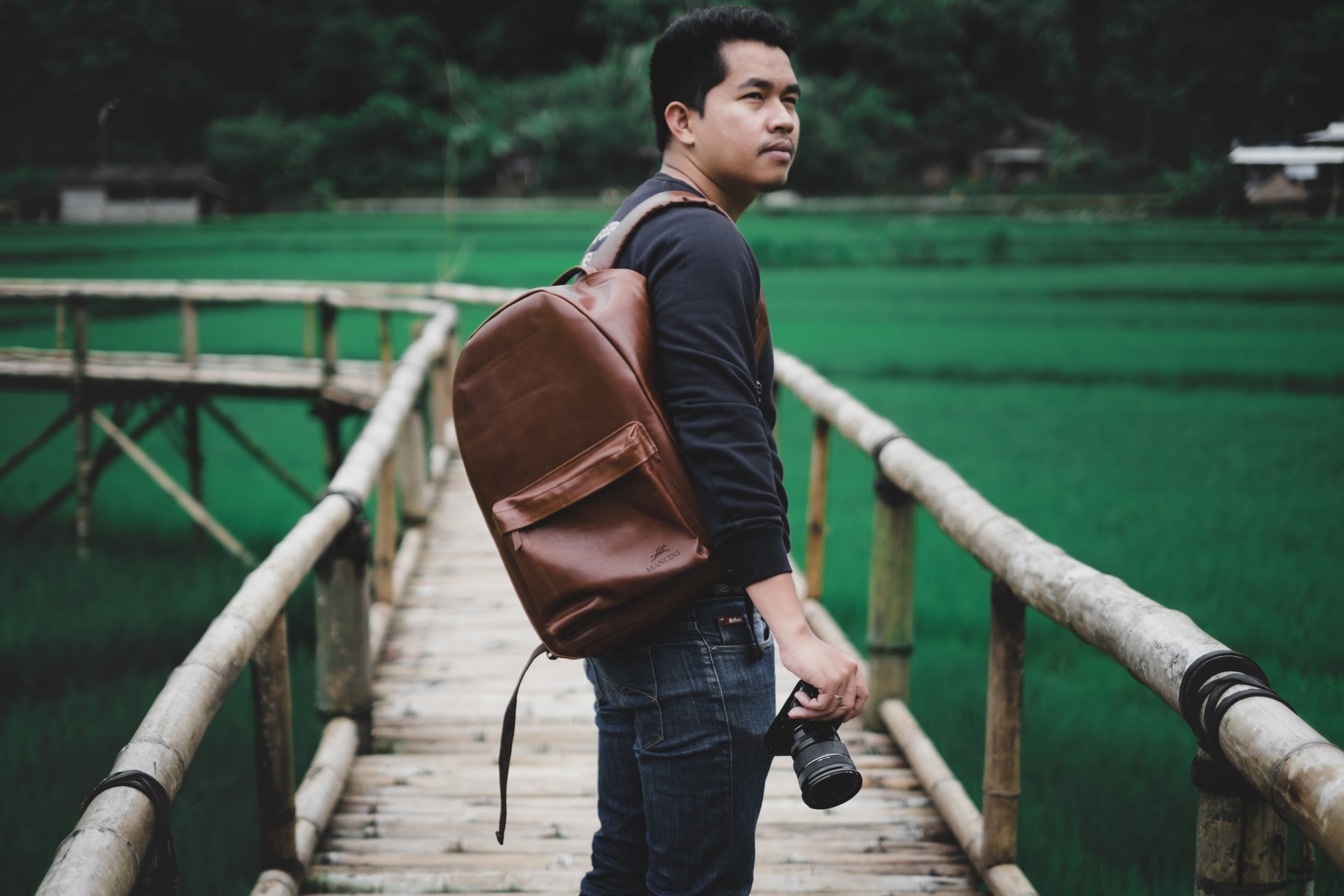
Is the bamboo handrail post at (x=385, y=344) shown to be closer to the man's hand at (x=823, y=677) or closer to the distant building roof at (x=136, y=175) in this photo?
the distant building roof at (x=136, y=175)

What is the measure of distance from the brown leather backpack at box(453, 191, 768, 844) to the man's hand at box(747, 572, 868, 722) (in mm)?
63

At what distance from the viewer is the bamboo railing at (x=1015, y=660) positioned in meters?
0.89

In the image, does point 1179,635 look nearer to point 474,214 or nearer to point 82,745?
point 82,745

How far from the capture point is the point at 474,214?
51.9ft

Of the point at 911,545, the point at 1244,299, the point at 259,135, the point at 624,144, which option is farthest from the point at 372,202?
the point at 911,545

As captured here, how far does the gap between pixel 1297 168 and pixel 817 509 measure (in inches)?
58.9

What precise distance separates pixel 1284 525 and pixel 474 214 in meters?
13.6

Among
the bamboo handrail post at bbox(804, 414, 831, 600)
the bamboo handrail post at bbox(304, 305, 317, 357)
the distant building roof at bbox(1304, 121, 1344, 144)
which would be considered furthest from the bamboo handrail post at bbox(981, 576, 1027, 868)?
the bamboo handrail post at bbox(304, 305, 317, 357)

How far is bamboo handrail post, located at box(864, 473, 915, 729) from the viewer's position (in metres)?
2.32

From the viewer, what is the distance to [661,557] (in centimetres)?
104

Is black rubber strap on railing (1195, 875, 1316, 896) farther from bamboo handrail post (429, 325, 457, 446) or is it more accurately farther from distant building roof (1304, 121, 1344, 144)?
bamboo handrail post (429, 325, 457, 446)

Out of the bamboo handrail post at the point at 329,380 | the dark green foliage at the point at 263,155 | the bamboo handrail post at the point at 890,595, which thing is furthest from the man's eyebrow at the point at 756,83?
the dark green foliage at the point at 263,155

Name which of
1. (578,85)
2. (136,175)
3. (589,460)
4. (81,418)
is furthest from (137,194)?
(578,85)

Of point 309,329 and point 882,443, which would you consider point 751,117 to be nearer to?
point 882,443
